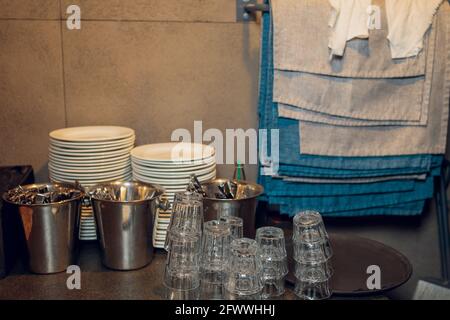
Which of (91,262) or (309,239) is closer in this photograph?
(309,239)

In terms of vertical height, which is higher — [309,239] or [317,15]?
[317,15]

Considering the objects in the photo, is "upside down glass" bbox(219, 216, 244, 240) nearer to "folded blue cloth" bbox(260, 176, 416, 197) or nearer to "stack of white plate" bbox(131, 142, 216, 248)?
"stack of white plate" bbox(131, 142, 216, 248)

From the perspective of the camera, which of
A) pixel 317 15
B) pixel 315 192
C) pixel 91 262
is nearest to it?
pixel 91 262

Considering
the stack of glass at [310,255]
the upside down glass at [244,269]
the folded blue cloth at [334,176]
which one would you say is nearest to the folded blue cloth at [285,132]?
the folded blue cloth at [334,176]

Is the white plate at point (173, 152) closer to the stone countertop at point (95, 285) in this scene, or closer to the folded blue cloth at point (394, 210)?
the stone countertop at point (95, 285)

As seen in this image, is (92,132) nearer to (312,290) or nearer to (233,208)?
(233,208)

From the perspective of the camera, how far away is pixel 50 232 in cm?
123

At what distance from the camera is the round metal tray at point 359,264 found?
1.17m

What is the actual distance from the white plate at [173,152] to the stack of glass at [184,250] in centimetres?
20

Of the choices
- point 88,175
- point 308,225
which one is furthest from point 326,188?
point 88,175

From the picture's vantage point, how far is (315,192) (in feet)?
5.25
